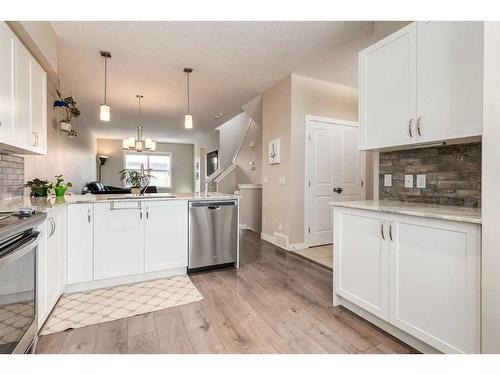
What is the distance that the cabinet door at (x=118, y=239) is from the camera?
244 cm

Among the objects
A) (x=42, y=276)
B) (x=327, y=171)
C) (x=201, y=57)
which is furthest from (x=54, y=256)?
(x=327, y=171)

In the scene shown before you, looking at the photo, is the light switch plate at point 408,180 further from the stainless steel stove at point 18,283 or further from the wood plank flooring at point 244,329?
the stainless steel stove at point 18,283

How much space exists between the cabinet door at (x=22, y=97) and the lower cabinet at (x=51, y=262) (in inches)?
25.3

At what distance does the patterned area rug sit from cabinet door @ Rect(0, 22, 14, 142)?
4.53 ft

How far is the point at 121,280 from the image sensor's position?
8.46ft

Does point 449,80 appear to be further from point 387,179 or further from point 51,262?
point 51,262

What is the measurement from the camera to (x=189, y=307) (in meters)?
2.12

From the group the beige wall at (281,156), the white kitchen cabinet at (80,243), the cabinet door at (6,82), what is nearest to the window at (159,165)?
the beige wall at (281,156)

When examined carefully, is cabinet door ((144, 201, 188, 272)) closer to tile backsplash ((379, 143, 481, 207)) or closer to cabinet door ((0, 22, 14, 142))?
cabinet door ((0, 22, 14, 142))

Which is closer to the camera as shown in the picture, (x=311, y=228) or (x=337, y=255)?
(x=337, y=255)

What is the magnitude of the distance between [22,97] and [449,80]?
3.10 meters

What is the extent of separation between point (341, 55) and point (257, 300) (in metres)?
→ 3.17

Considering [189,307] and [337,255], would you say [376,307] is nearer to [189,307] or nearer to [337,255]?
[337,255]
